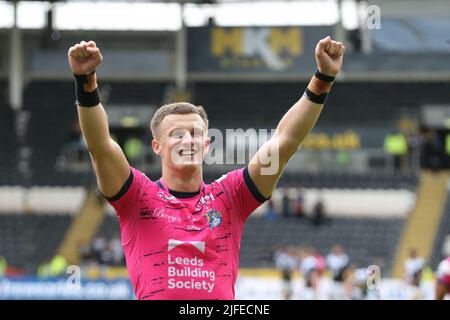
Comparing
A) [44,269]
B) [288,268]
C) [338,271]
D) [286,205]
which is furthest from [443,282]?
[286,205]

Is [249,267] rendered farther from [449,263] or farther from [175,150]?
[175,150]

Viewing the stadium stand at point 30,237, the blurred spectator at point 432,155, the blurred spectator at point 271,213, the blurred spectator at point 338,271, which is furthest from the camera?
the blurred spectator at point 432,155

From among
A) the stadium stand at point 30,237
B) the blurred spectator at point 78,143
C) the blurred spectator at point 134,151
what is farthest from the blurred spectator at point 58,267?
the blurred spectator at point 78,143

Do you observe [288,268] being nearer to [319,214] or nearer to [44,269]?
[319,214]

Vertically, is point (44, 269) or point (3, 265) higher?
point (3, 265)

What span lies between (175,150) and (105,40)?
29.4m

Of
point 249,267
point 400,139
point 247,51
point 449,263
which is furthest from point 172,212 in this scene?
point 247,51

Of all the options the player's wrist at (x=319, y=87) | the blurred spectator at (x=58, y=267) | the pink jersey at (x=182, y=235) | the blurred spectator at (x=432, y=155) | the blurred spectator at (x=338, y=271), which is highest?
the blurred spectator at (x=432, y=155)

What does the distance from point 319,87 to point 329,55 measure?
14 cm

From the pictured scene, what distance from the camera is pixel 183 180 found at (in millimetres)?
4207

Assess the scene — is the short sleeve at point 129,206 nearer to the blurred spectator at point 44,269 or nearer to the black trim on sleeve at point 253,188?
the black trim on sleeve at point 253,188

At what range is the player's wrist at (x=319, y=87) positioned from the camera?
13.6 feet

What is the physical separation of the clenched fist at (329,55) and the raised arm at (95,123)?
2.80 ft

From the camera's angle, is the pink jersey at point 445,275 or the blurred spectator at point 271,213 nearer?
the pink jersey at point 445,275
